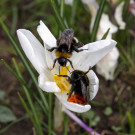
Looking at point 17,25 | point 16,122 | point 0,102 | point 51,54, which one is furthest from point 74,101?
point 17,25

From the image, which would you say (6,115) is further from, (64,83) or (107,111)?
(107,111)

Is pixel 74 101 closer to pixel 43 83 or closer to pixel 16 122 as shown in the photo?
pixel 43 83

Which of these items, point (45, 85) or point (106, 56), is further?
point (106, 56)

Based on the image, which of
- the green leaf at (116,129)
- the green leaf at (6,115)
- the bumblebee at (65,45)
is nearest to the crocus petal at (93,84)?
the bumblebee at (65,45)

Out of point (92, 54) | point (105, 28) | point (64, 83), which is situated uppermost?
point (92, 54)

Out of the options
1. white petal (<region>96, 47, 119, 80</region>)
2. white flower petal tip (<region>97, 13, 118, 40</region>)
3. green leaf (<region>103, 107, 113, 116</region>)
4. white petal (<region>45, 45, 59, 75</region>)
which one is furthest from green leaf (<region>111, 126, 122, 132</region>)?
white petal (<region>45, 45, 59, 75</region>)

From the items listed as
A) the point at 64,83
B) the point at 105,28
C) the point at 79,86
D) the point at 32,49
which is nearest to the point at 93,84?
the point at 79,86

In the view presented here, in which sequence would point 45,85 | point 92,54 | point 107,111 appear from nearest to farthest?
point 45,85 < point 92,54 < point 107,111
